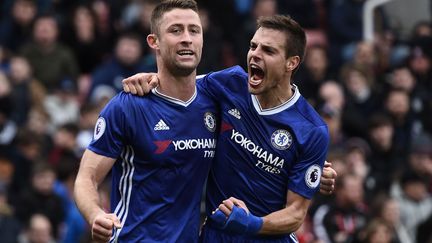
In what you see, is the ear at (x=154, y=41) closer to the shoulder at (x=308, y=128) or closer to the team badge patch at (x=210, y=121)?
the team badge patch at (x=210, y=121)

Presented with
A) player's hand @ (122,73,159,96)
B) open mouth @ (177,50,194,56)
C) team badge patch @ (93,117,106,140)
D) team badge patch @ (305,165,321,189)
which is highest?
open mouth @ (177,50,194,56)

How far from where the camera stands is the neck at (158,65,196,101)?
9078 mm

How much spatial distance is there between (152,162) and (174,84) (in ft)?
1.76

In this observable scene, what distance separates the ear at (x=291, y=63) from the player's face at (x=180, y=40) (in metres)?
0.62

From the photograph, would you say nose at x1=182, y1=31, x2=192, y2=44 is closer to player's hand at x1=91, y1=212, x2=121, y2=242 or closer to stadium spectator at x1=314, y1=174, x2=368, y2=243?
player's hand at x1=91, y1=212, x2=121, y2=242

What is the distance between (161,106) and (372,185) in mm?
7124

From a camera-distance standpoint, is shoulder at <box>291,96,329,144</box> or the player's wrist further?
shoulder at <box>291,96,329,144</box>

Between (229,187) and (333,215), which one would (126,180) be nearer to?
(229,187)

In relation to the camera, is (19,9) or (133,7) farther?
(133,7)

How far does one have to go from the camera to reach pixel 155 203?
9016 millimetres

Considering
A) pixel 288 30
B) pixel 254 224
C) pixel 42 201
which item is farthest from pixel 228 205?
pixel 42 201

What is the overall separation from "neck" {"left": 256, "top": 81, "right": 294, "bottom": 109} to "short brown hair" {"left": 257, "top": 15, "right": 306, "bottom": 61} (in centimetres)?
23

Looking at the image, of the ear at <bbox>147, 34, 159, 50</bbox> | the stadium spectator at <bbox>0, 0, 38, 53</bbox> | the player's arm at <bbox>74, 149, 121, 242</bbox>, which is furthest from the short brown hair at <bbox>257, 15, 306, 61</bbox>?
the stadium spectator at <bbox>0, 0, 38, 53</bbox>

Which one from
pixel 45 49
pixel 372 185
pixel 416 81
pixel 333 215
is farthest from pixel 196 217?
pixel 416 81
